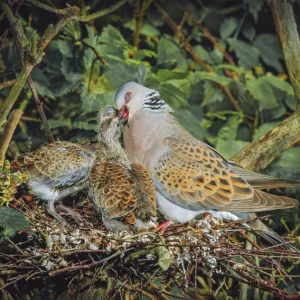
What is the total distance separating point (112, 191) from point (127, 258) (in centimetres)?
38

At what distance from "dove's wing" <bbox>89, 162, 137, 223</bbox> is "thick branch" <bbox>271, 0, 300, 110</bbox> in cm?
127

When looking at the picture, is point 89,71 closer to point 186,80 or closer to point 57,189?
point 186,80

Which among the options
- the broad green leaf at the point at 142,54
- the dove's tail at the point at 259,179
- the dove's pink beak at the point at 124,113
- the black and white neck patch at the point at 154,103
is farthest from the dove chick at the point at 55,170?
the broad green leaf at the point at 142,54

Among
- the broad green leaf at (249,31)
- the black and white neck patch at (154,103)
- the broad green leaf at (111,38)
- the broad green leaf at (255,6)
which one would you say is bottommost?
the black and white neck patch at (154,103)

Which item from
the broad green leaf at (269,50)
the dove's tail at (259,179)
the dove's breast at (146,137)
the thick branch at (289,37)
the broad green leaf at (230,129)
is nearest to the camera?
the dove's tail at (259,179)

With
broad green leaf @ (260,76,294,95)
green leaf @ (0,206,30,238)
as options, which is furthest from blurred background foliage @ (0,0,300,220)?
green leaf @ (0,206,30,238)

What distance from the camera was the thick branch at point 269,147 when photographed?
177 inches

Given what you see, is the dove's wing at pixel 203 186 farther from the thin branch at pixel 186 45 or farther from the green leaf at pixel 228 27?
the green leaf at pixel 228 27

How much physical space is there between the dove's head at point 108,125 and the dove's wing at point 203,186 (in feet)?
0.91

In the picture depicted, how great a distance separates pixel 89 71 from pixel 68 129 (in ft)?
1.54

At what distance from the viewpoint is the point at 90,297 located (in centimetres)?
393

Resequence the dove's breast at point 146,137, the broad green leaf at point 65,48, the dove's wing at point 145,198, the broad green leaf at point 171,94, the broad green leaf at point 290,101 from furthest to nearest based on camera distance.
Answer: the broad green leaf at point 290,101 → the broad green leaf at point 65,48 → the broad green leaf at point 171,94 → the dove's breast at point 146,137 → the dove's wing at point 145,198

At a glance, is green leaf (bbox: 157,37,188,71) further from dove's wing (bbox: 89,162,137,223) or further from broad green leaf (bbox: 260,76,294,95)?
dove's wing (bbox: 89,162,137,223)

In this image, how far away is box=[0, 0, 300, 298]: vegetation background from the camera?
4.96m
